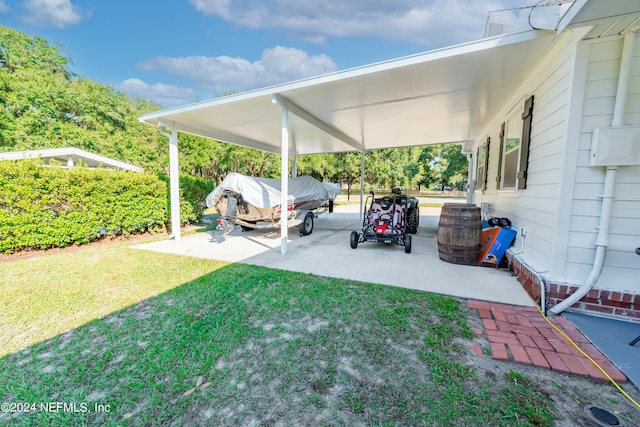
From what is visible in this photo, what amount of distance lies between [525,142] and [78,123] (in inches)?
976

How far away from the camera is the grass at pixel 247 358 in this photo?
1.48 meters

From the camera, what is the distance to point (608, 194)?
7.77 feet

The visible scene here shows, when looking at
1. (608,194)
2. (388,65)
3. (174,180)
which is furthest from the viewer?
(174,180)

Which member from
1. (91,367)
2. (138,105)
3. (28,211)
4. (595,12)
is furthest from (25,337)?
(138,105)

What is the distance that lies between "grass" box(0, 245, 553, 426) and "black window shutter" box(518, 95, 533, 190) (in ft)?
7.26

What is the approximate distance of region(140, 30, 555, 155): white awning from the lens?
A: 3.28 meters

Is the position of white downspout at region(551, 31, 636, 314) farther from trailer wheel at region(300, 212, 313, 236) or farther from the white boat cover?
trailer wheel at region(300, 212, 313, 236)

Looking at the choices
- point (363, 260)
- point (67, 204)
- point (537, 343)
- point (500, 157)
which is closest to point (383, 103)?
point (500, 157)

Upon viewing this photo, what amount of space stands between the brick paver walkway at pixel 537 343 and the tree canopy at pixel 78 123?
53.7ft

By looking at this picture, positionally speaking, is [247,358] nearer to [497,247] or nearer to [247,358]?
[247,358]

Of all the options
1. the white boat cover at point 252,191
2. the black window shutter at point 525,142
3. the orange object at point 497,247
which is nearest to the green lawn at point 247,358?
the orange object at point 497,247

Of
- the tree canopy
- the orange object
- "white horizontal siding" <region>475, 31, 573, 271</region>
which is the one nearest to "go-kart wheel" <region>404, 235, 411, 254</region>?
the orange object

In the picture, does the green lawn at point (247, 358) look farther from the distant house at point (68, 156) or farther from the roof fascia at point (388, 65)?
the distant house at point (68, 156)

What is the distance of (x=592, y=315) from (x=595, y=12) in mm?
2671
